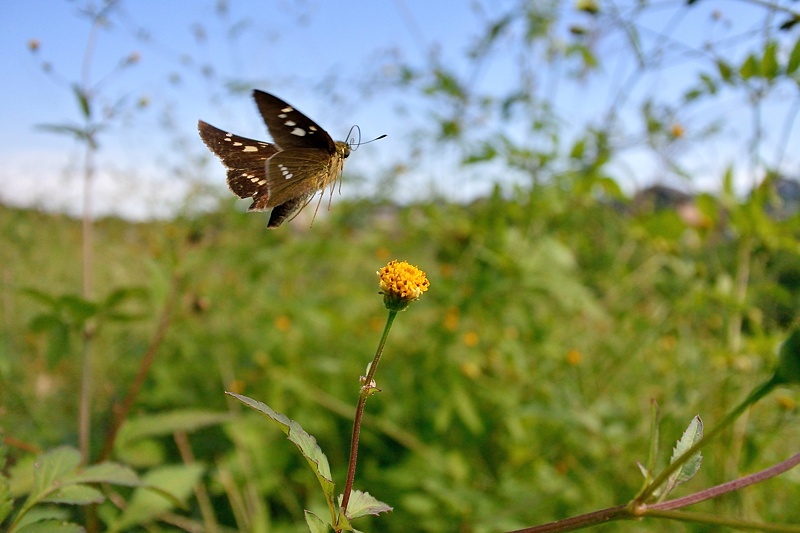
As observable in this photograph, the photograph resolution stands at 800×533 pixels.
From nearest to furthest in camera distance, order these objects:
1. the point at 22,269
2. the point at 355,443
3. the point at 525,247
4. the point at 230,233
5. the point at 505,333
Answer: the point at 355,443
the point at 525,247
the point at 505,333
the point at 230,233
the point at 22,269

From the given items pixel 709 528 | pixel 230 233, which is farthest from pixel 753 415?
pixel 230 233

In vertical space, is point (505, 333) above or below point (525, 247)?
below

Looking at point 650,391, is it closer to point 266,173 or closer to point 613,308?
point 613,308

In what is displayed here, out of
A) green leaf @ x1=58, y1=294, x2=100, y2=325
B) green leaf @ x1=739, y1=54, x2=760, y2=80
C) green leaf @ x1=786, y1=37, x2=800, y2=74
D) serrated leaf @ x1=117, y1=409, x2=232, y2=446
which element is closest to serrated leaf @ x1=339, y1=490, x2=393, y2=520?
serrated leaf @ x1=117, y1=409, x2=232, y2=446

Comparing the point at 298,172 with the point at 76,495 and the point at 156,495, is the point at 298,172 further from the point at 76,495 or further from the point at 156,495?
the point at 156,495

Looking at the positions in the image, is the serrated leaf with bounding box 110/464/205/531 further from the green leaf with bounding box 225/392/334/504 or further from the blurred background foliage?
the green leaf with bounding box 225/392/334/504

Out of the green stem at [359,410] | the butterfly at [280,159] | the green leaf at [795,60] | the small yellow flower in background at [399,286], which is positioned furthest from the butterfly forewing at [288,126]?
the green leaf at [795,60]
